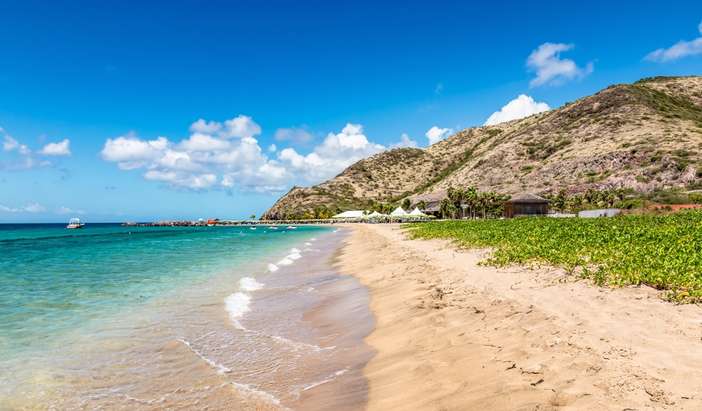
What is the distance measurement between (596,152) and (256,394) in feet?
383

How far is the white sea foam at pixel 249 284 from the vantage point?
1806cm

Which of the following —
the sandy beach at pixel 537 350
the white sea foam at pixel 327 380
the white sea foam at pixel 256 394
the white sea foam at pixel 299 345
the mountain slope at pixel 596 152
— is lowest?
the white sea foam at pixel 299 345

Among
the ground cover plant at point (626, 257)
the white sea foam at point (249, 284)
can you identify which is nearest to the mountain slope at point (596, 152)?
the ground cover plant at point (626, 257)

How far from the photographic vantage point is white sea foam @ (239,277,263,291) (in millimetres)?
18062

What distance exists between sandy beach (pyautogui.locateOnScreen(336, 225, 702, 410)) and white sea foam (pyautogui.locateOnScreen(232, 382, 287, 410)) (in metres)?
1.58

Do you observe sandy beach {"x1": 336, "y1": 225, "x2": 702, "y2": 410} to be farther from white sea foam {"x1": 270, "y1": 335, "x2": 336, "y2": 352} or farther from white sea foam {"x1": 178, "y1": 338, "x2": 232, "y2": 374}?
white sea foam {"x1": 178, "y1": 338, "x2": 232, "y2": 374}

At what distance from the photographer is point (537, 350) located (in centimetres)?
637

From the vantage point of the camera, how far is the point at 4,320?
1305 centimetres

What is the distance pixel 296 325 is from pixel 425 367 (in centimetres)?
566

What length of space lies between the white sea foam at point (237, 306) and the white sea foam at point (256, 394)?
13.8ft

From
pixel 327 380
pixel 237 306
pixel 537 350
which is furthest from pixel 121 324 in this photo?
pixel 537 350

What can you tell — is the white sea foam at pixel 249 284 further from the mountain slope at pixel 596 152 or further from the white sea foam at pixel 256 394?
the mountain slope at pixel 596 152

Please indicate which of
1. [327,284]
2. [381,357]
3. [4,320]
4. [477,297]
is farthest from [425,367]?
[4,320]

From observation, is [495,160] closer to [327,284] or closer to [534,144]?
[534,144]
